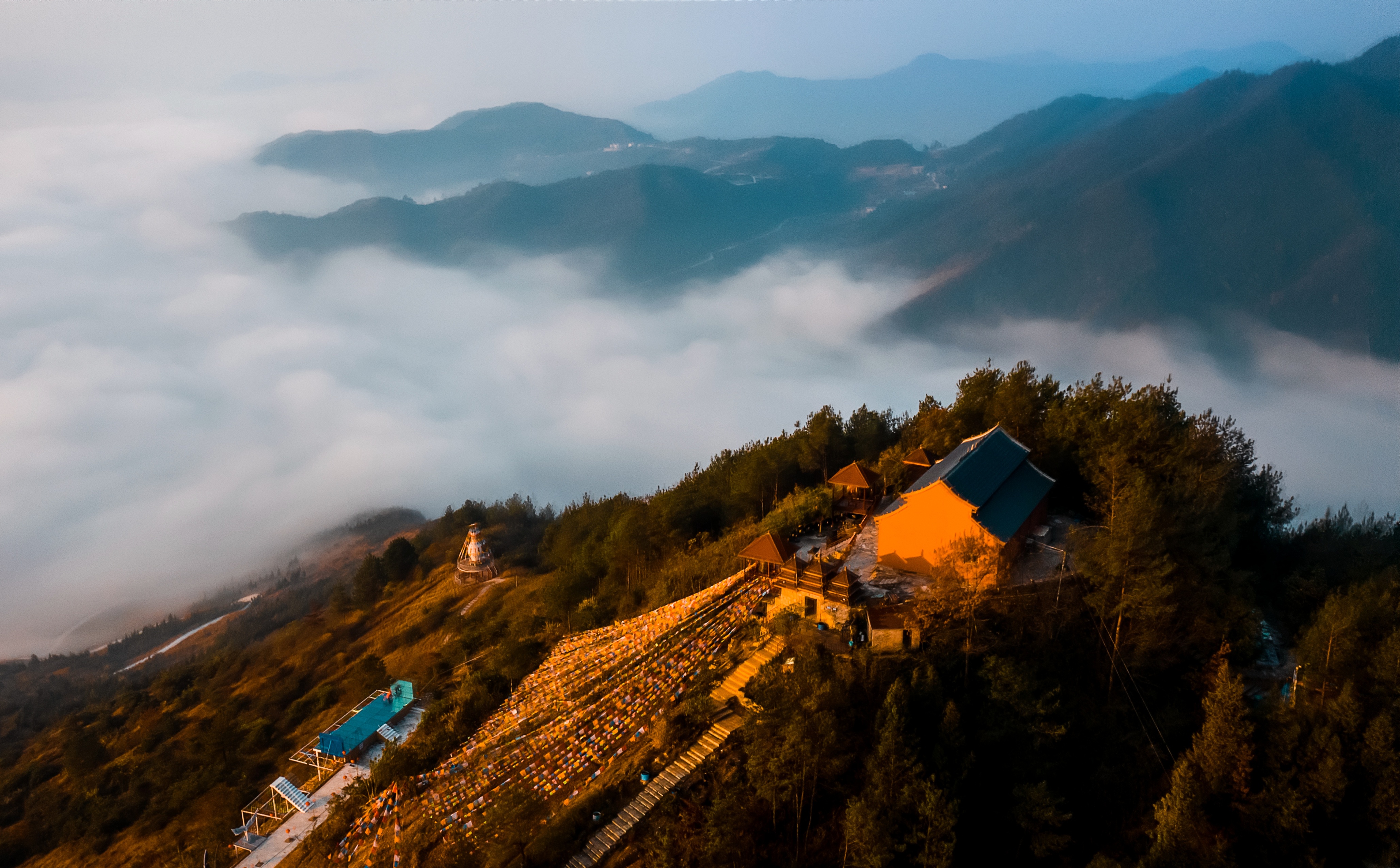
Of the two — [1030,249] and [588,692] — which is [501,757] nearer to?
[588,692]

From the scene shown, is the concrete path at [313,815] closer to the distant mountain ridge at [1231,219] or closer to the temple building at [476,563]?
the temple building at [476,563]

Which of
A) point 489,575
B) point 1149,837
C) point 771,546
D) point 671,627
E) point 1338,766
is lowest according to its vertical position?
point 489,575

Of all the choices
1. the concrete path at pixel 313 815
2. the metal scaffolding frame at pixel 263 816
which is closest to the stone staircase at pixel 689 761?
the concrete path at pixel 313 815

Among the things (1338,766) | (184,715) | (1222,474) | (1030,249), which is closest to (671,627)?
(1338,766)

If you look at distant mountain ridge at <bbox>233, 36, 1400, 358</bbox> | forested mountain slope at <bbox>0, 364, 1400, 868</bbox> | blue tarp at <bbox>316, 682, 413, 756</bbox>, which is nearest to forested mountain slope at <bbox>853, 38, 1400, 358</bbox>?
distant mountain ridge at <bbox>233, 36, 1400, 358</bbox>

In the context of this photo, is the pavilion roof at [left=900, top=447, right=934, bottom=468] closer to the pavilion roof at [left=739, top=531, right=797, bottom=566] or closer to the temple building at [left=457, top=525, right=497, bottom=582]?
the pavilion roof at [left=739, top=531, right=797, bottom=566]

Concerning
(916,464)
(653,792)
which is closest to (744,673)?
(653,792)
